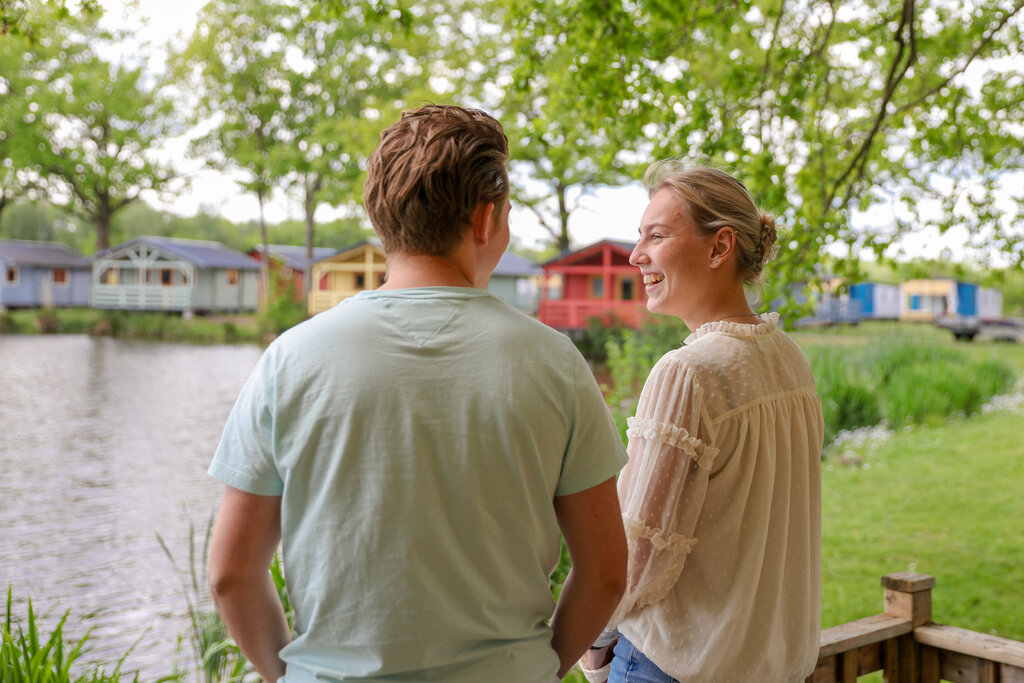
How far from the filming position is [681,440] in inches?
48.8

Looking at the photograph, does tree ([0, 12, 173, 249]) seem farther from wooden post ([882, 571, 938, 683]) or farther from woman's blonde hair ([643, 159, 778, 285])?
woman's blonde hair ([643, 159, 778, 285])

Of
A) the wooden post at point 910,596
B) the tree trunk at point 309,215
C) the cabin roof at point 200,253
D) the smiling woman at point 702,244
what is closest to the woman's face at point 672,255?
the smiling woman at point 702,244

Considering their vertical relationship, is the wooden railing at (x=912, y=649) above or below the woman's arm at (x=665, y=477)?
below

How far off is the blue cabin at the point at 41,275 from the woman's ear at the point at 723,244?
44.7 m

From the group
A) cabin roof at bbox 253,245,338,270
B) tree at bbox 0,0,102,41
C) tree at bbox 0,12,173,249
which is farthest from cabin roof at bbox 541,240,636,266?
tree at bbox 0,12,173,249

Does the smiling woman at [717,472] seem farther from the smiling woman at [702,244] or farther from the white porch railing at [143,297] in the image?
the white porch railing at [143,297]

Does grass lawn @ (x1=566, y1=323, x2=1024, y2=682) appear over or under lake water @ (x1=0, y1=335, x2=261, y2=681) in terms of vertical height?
over

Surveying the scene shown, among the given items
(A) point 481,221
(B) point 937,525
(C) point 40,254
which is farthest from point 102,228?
(A) point 481,221

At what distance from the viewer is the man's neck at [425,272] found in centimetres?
102

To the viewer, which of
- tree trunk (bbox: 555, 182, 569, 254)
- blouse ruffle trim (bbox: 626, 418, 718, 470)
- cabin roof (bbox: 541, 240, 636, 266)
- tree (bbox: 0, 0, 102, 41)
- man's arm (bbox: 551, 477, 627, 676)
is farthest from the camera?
tree trunk (bbox: 555, 182, 569, 254)

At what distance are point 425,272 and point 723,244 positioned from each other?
529 millimetres

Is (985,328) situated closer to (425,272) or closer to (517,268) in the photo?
(517,268)

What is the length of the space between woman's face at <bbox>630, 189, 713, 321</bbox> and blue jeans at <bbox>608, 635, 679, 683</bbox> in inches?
20.0

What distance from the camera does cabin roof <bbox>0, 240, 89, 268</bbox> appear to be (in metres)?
40.8
